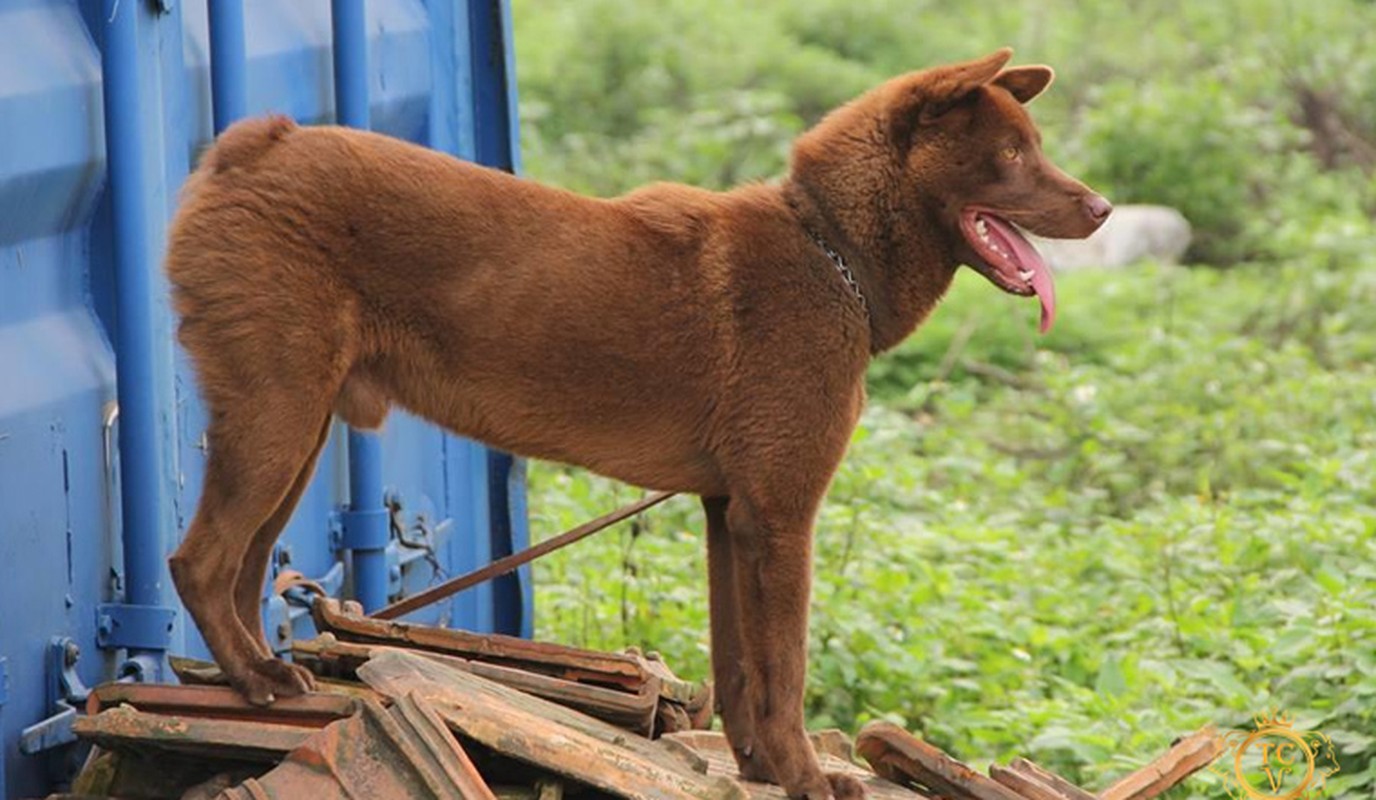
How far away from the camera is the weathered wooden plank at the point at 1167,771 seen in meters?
4.70

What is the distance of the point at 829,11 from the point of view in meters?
16.7

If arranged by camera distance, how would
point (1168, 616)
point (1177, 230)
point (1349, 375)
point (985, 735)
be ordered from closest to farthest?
1. point (985, 735)
2. point (1168, 616)
3. point (1349, 375)
4. point (1177, 230)

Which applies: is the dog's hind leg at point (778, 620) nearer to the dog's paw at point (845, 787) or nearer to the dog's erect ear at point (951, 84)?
the dog's paw at point (845, 787)

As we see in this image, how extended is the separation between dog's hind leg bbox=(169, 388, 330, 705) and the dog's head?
123 centimetres

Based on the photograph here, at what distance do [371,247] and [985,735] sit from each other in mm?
3131

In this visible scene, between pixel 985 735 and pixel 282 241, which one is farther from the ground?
pixel 282 241

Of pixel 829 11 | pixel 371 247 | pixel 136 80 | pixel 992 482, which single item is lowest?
pixel 992 482

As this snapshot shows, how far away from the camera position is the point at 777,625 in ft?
14.5

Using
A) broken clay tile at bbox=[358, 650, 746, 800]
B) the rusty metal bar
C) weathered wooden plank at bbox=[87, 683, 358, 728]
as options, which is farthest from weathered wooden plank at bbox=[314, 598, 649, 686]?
weathered wooden plank at bbox=[87, 683, 358, 728]

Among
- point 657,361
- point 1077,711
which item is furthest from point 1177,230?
point 657,361

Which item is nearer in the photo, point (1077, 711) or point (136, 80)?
point (136, 80)

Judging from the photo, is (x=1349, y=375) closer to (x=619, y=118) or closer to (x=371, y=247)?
(x=619, y=118)

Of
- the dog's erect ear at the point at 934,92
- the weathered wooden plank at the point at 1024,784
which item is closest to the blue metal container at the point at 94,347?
the dog's erect ear at the point at 934,92

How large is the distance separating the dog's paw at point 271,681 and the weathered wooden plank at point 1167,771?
Result: 169 centimetres
